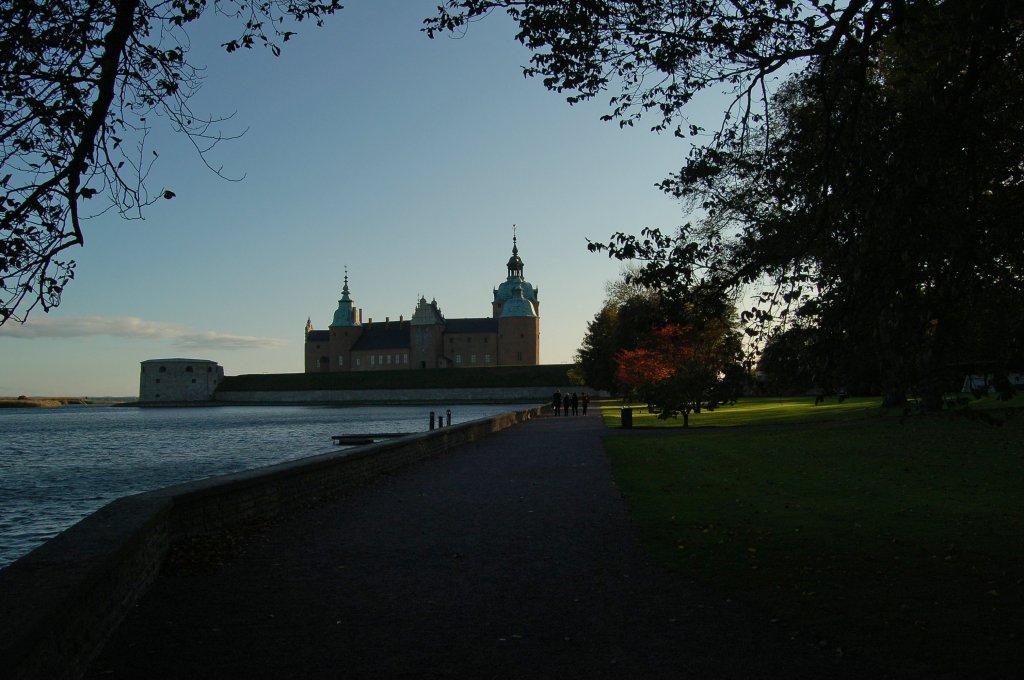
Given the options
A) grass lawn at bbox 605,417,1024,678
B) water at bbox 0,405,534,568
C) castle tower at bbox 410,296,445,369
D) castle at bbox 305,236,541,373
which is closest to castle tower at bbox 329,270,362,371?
castle at bbox 305,236,541,373

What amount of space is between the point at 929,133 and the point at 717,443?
17.2 m

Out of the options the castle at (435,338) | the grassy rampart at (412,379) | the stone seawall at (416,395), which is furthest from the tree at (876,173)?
the castle at (435,338)

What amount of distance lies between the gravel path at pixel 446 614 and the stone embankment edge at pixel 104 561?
266 millimetres

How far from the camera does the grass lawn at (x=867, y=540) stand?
5.83 metres

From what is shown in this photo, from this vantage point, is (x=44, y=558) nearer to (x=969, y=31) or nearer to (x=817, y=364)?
(x=817, y=364)

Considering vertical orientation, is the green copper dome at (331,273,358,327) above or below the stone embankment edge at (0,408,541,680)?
above

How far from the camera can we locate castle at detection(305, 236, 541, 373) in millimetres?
147125

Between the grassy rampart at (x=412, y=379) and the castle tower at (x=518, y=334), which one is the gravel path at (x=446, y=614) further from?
the castle tower at (x=518, y=334)

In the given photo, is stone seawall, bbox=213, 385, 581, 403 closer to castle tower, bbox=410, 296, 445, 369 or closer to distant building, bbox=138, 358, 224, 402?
distant building, bbox=138, 358, 224, 402

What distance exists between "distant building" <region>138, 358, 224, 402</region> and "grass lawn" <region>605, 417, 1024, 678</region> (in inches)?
5306

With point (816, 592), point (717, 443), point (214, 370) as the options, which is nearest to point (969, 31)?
point (816, 592)

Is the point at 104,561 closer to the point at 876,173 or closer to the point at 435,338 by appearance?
the point at 876,173

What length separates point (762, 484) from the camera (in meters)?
14.4

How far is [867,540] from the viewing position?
9.18 meters
